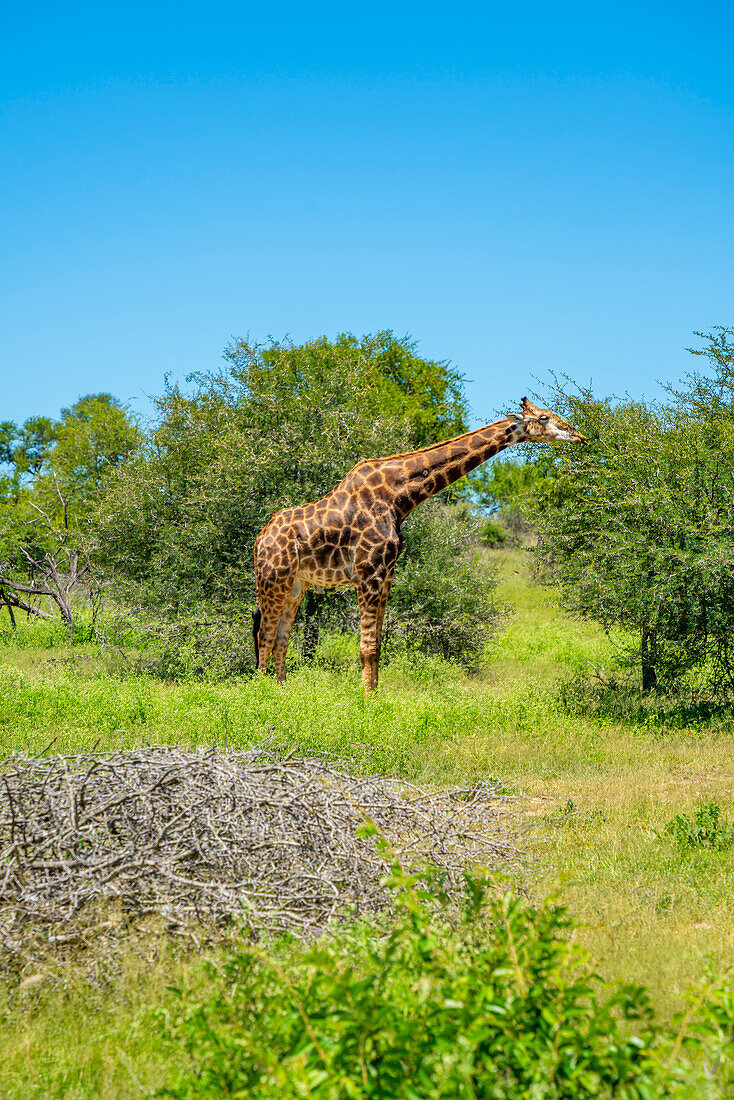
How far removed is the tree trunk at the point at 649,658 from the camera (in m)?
11.9

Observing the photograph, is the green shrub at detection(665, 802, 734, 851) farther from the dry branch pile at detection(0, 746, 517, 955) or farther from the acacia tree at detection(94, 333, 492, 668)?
the acacia tree at detection(94, 333, 492, 668)

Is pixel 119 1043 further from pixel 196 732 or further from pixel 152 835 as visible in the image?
pixel 196 732

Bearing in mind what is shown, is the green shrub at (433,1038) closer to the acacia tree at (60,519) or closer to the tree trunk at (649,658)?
the tree trunk at (649,658)

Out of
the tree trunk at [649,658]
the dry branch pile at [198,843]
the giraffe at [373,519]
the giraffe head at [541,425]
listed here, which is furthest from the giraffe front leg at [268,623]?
the dry branch pile at [198,843]

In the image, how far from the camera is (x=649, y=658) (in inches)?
475

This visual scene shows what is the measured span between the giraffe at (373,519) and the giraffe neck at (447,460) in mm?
13

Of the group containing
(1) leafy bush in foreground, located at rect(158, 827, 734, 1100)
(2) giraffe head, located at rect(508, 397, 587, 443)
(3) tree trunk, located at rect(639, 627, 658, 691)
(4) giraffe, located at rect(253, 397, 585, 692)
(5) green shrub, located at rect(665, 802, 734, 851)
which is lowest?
(5) green shrub, located at rect(665, 802, 734, 851)

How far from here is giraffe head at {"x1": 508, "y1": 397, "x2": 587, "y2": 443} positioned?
11117 mm

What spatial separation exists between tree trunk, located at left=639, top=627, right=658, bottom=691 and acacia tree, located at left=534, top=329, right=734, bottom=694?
0.07 feet

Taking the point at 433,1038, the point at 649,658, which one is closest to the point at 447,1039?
the point at 433,1038

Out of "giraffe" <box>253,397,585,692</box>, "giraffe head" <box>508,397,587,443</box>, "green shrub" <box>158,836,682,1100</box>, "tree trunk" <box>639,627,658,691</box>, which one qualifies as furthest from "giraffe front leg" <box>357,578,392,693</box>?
"green shrub" <box>158,836,682,1100</box>

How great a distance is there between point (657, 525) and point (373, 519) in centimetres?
356

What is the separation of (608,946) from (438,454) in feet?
24.3

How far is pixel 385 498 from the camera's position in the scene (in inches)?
442
